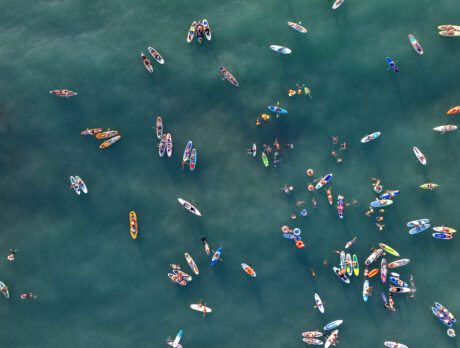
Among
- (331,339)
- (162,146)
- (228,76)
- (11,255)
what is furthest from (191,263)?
(228,76)

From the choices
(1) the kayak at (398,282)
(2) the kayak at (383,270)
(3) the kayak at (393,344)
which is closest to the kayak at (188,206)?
(2) the kayak at (383,270)

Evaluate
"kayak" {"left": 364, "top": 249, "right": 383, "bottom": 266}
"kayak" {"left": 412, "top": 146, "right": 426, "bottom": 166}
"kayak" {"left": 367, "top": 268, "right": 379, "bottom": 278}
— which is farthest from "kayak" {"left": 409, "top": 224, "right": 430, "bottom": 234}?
"kayak" {"left": 412, "top": 146, "right": 426, "bottom": 166}

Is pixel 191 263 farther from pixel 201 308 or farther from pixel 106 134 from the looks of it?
pixel 106 134

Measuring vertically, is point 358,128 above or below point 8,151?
above

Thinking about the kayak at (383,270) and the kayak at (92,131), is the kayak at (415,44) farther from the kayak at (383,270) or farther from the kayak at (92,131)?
the kayak at (92,131)

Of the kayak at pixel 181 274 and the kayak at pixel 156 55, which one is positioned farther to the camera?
the kayak at pixel 181 274

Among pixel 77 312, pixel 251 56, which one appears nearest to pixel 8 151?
pixel 77 312

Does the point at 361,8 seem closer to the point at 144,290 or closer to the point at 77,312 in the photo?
the point at 144,290

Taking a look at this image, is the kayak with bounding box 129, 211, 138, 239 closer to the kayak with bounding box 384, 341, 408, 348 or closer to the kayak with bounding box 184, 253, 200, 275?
the kayak with bounding box 184, 253, 200, 275
